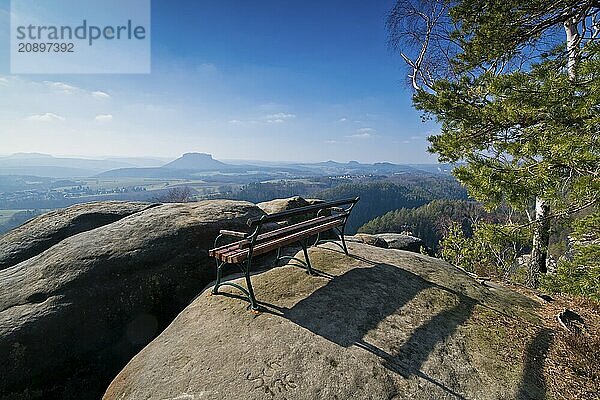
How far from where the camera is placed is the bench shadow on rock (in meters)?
4.18

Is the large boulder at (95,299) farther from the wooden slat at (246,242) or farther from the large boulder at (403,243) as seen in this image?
the large boulder at (403,243)

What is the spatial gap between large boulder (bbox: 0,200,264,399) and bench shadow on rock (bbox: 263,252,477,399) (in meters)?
2.39

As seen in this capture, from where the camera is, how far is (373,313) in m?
5.02

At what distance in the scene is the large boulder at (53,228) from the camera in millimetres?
7219

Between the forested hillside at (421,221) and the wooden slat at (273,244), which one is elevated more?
the wooden slat at (273,244)

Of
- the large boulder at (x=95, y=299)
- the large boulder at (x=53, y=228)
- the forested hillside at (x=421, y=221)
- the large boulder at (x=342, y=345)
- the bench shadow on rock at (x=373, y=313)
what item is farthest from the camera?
the forested hillside at (x=421, y=221)

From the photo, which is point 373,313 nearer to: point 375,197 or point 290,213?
point 290,213

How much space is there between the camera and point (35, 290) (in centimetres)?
551

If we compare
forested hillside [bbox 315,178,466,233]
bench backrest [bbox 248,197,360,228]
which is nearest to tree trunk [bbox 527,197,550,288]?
bench backrest [bbox 248,197,360,228]

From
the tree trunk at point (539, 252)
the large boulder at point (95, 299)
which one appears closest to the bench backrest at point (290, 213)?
the large boulder at point (95, 299)

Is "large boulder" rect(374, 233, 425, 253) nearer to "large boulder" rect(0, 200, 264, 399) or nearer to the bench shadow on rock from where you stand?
the bench shadow on rock

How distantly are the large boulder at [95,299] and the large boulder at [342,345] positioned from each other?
1025 mm

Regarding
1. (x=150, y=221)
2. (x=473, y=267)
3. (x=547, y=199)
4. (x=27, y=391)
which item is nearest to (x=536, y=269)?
(x=547, y=199)

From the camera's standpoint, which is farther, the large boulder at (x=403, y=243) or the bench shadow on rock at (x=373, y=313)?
the large boulder at (x=403, y=243)
